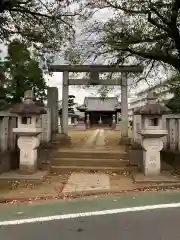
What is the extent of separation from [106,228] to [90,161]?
6749 mm

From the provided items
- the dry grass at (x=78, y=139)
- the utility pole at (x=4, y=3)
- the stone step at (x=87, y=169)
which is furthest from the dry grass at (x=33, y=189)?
the utility pole at (x=4, y=3)

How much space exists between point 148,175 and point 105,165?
1.94 m

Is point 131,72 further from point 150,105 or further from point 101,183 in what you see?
point 101,183

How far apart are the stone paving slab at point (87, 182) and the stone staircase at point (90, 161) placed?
27.4 inches

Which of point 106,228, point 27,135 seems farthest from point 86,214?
point 27,135

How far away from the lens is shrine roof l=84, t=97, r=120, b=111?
1781 inches

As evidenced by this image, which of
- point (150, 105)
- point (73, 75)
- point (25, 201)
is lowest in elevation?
point (25, 201)

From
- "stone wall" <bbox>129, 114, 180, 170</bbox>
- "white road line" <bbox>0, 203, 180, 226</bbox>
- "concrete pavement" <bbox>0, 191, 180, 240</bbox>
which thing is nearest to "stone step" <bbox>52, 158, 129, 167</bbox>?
"stone wall" <bbox>129, 114, 180, 170</bbox>

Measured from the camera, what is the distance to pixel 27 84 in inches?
1256

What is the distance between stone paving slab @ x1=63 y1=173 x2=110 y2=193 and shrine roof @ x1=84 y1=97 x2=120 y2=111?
3313 cm

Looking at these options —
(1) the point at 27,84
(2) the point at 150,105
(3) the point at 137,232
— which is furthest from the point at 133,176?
(1) the point at 27,84

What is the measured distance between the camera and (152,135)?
37.2 ft

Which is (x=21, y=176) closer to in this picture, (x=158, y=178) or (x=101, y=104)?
(x=158, y=178)

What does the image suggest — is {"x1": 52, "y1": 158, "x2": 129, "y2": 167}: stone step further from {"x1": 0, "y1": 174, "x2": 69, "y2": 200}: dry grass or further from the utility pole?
the utility pole
